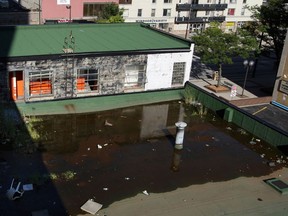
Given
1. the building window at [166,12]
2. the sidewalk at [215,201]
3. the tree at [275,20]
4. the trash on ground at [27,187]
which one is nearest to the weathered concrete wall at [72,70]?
the trash on ground at [27,187]

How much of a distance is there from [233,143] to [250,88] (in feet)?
51.2

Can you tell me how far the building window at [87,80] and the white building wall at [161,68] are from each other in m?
4.03

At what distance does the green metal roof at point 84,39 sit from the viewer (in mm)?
25198

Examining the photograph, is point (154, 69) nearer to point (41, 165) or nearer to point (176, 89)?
point (176, 89)

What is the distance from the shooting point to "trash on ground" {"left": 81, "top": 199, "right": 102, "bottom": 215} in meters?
15.7

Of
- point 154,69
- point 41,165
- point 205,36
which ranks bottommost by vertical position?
point 41,165

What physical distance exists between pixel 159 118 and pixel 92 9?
33.8m

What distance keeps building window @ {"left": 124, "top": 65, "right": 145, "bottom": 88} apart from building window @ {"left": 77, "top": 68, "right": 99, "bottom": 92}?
235 cm

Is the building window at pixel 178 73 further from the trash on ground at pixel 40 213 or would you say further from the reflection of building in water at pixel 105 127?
the trash on ground at pixel 40 213

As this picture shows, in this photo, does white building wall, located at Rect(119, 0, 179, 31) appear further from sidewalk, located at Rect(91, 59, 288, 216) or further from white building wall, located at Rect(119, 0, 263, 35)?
sidewalk, located at Rect(91, 59, 288, 216)

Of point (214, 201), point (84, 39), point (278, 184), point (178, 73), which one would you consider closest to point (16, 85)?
point (84, 39)

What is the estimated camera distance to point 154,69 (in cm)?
2830

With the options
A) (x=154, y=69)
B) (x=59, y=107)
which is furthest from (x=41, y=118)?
(x=154, y=69)

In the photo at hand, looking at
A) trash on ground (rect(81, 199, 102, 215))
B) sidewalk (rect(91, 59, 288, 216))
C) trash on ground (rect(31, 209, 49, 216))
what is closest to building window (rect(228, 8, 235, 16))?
sidewalk (rect(91, 59, 288, 216))
